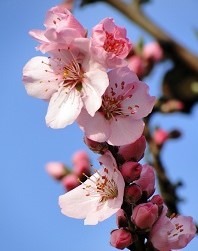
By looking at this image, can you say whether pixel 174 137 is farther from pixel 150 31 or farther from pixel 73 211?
pixel 73 211

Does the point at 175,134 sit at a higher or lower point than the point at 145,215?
lower

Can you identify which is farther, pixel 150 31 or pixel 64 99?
pixel 150 31

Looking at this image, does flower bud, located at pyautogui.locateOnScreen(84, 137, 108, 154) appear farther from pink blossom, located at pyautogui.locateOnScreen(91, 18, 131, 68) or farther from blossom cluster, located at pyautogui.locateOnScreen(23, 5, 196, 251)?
pink blossom, located at pyautogui.locateOnScreen(91, 18, 131, 68)

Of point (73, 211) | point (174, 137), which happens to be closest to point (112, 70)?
point (73, 211)

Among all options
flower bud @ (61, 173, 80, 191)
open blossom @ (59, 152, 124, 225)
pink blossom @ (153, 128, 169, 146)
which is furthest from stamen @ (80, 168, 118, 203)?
flower bud @ (61, 173, 80, 191)

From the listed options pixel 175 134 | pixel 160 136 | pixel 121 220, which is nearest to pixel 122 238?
pixel 121 220

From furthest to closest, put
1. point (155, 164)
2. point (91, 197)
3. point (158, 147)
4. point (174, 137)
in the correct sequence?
point (174, 137) < point (158, 147) < point (155, 164) < point (91, 197)

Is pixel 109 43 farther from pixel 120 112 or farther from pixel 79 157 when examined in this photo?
pixel 79 157
